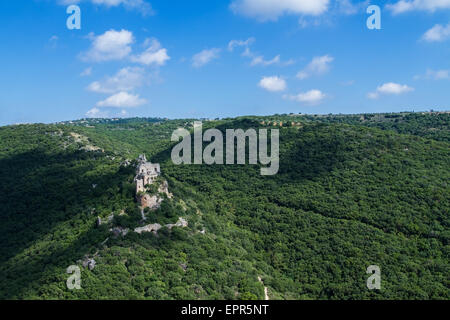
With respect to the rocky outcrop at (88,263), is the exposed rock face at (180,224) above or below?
above

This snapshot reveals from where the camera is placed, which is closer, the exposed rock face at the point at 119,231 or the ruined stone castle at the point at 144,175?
the exposed rock face at the point at 119,231

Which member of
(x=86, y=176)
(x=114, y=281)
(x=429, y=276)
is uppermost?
(x=86, y=176)

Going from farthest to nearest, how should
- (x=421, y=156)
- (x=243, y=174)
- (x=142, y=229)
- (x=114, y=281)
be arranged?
(x=243, y=174)
(x=421, y=156)
(x=142, y=229)
(x=114, y=281)

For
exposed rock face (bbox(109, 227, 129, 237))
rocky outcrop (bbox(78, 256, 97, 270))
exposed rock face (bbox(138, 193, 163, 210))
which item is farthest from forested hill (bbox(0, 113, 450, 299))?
exposed rock face (bbox(138, 193, 163, 210))

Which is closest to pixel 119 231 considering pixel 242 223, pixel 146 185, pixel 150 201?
pixel 150 201

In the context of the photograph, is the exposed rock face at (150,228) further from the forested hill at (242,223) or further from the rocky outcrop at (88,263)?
the rocky outcrop at (88,263)

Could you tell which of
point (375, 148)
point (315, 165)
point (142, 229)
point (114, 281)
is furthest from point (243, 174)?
point (114, 281)

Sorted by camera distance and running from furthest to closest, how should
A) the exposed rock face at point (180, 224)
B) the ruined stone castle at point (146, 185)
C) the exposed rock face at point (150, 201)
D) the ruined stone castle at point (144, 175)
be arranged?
the ruined stone castle at point (144, 175) → the exposed rock face at point (180, 224) → the ruined stone castle at point (146, 185) → the exposed rock face at point (150, 201)

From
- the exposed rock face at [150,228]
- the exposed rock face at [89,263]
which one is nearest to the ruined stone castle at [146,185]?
the exposed rock face at [150,228]
